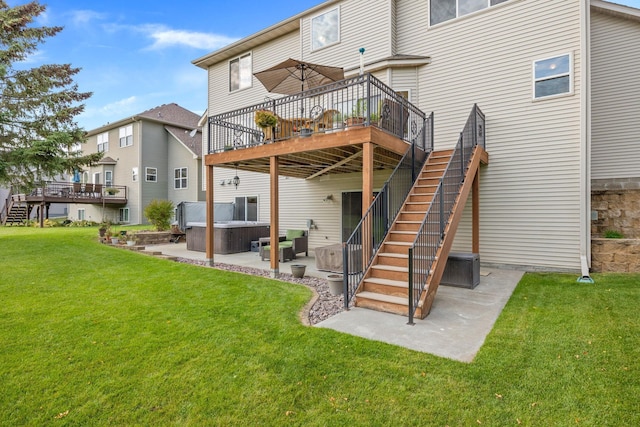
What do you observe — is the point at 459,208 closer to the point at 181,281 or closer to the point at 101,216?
the point at 181,281

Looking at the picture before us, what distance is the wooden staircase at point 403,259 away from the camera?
196 inches

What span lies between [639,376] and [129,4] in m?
21.2

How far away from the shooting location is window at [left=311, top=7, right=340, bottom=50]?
10.7m

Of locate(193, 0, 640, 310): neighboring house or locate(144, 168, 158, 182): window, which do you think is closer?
locate(193, 0, 640, 310): neighboring house

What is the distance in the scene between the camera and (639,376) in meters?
3.05

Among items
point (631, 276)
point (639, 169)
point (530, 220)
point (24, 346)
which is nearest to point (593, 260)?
point (631, 276)

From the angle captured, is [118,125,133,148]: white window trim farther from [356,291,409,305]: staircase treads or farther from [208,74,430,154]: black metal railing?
[356,291,409,305]: staircase treads

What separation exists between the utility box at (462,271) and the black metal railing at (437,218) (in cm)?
116

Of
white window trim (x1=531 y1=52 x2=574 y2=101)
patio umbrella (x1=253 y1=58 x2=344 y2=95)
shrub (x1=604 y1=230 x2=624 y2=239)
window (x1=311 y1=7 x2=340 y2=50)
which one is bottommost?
shrub (x1=604 y1=230 x2=624 y2=239)

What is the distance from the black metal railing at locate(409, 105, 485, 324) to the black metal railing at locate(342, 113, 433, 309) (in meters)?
0.86

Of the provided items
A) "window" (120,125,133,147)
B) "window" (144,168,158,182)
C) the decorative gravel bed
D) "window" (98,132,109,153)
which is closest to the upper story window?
the decorative gravel bed

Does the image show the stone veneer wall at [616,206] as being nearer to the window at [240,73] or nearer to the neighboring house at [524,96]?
the neighboring house at [524,96]

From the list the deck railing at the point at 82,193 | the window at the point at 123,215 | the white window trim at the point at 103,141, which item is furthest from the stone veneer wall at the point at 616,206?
the white window trim at the point at 103,141

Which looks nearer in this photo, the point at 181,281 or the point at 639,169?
the point at 181,281
